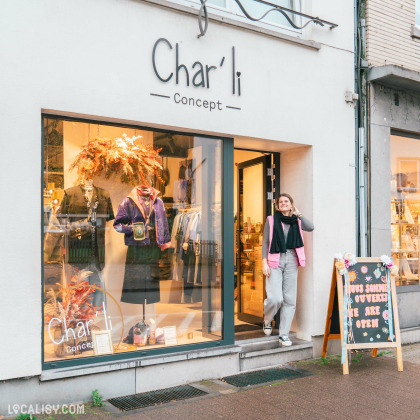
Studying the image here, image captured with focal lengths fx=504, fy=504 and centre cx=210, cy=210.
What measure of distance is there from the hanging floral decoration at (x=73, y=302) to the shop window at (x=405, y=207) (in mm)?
4889

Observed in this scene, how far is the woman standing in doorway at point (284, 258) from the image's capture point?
21.2 feet

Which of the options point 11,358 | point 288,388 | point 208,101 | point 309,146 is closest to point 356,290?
point 288,388

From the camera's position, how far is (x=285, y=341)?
6.45 m

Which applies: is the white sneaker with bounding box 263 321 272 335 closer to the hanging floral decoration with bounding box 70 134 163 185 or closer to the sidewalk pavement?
the sidewalk pavement

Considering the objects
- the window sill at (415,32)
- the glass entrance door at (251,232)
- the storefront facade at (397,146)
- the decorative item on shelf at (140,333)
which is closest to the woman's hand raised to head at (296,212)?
the glass entrance door at (251,232)

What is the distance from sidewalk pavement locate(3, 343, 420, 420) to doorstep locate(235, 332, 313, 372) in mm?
298

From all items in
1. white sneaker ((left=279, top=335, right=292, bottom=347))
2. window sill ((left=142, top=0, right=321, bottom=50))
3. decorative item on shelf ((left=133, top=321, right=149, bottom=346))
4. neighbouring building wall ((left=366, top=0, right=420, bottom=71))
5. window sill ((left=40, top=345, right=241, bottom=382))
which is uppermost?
neighbouring building wall ((left=366, top=0, right=420, bottom=71))

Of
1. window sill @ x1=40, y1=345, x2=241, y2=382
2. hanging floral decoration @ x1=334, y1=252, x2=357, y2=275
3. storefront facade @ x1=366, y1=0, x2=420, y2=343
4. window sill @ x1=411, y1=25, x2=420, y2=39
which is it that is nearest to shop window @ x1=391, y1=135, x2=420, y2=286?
storefront facade @ x1=366, y1=0, x2=420, y2=343

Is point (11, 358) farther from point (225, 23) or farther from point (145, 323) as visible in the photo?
point (225, 23)

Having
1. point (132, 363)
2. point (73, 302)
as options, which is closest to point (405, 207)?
point (132, 363)

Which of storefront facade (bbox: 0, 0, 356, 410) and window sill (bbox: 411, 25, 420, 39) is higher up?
window sill (bbox: 411, 25, 420, 39)

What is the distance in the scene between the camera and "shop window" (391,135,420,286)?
26.2 feet

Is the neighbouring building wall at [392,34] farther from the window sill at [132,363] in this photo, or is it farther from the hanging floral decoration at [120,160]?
the window sill at [132,363]

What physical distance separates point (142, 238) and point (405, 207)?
4.62 m
